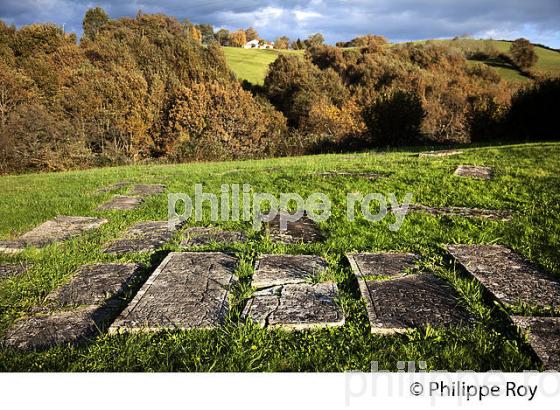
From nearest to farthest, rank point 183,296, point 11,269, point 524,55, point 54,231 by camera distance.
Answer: point 183,296
point 11,269
point 54,231
point 524,55

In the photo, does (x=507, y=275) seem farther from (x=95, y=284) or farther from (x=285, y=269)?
(x=95, y=284)

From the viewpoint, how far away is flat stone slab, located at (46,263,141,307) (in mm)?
2977

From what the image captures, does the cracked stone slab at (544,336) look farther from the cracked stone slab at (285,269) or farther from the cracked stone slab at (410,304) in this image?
the cracked stone slab at (285,269)

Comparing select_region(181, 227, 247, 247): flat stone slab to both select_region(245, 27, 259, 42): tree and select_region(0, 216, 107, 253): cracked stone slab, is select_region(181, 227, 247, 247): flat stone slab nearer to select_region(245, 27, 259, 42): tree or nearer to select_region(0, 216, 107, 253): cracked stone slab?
select_region(0, 216, 107, 253): cracked stone slab

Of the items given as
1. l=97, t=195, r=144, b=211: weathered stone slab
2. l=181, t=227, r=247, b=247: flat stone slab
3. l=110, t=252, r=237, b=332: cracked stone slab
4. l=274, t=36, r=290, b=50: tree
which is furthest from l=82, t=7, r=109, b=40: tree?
l=110, t=252, r=237, b=332: cracked stone slab

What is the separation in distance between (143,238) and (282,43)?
243 feet

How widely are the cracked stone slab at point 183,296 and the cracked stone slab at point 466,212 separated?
113 inches

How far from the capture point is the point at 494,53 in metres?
46.7

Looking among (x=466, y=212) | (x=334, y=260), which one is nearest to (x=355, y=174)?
(x=466, y=212)

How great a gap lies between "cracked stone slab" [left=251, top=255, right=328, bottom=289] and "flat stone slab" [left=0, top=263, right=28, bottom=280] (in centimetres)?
218

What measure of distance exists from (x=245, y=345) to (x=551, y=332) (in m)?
1.88

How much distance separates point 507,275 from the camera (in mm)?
3168

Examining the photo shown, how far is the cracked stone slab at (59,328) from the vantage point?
2459 mm
